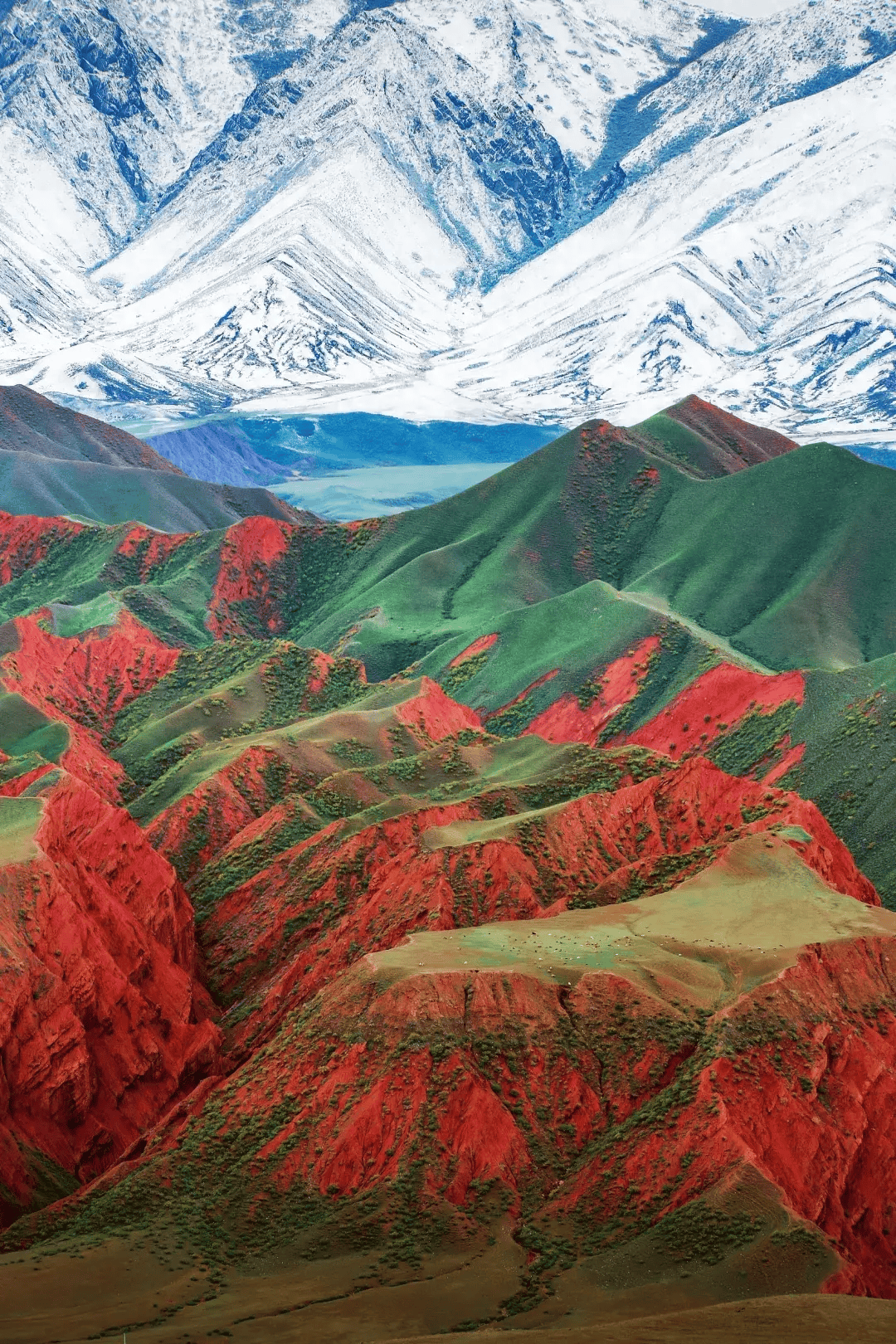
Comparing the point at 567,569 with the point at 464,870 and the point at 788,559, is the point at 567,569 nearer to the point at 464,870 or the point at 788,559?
the point at 788,559

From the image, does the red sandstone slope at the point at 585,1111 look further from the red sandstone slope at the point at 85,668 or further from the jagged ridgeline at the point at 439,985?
the red sandstone slope at the point at 85,668

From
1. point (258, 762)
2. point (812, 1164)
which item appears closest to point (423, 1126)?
point (812, 1164)

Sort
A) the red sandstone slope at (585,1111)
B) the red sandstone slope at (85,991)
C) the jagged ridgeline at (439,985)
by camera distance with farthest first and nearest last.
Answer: the red sandstone slope at (85,991), the red sandstone slope at (585,1111), the jagged ridgeline at (439,985)

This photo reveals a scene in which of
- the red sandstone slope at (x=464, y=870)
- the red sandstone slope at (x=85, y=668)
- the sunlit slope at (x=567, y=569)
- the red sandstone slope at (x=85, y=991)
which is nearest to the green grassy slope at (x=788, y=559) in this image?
the sunlit slope at (x=567, y=569)

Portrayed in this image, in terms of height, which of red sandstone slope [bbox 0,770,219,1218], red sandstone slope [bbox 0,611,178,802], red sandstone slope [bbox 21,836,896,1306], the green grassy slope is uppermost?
red sandstone slope [bbox 0,611,178,802]

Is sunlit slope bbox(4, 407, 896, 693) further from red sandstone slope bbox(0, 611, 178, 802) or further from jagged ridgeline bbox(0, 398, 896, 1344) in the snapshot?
red sandstone slope bbox(0, 611, 178, 802)

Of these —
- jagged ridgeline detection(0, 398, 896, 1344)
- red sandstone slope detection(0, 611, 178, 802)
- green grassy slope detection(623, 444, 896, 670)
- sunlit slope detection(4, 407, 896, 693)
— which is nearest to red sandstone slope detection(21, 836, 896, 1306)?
jagged ridgeline detection(0, 398, 896, 1344)

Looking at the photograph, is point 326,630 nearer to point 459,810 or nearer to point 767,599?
point 767,599

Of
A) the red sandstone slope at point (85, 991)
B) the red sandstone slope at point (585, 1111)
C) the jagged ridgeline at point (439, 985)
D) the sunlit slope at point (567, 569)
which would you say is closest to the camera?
the jagged ridgeline at point (439, 985)

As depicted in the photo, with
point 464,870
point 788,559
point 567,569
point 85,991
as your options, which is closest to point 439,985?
point 464,870
